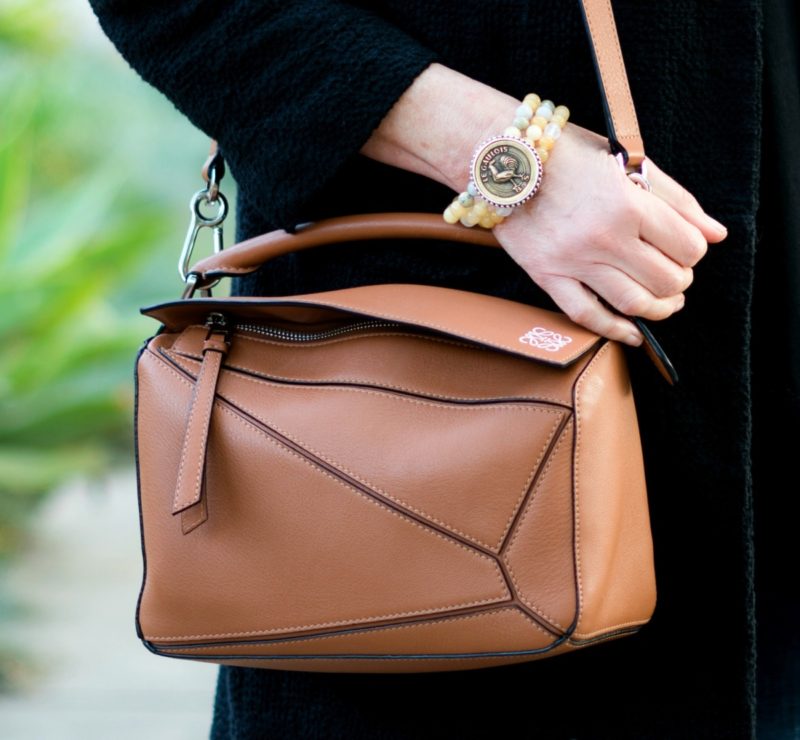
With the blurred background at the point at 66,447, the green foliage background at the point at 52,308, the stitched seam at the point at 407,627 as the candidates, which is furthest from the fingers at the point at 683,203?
the green foliage background at the point at 52,308

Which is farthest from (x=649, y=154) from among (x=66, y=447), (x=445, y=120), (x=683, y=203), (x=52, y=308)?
(x=66, y=447)

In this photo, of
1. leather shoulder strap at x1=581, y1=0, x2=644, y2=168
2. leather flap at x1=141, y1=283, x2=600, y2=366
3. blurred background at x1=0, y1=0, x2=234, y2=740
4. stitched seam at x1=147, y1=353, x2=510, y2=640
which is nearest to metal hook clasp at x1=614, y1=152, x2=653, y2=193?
leather shoulder strap at x1=581, y1=0, x2=644, y2=168

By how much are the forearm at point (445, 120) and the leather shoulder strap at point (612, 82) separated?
8 cm

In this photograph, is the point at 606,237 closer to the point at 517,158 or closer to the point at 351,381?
the point at 517,158

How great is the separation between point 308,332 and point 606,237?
0.26 metres

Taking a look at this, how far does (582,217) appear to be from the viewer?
0.84 metres

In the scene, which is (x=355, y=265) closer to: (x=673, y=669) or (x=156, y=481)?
(x=156, y=481)

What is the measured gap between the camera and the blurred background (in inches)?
105

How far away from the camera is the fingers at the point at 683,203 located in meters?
0.86

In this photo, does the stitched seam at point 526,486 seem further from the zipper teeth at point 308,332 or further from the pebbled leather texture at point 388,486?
the zipper teeth at point 308,332

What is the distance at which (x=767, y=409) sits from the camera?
1.00 metres

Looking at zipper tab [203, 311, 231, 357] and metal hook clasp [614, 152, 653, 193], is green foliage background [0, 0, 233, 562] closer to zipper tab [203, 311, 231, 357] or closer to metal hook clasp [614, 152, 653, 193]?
zipper tab [203, 311, 231, 357]

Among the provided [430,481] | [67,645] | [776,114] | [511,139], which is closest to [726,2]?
[776,114]

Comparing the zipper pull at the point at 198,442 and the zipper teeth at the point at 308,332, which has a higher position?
the zipper teeth at the point at 308,332
